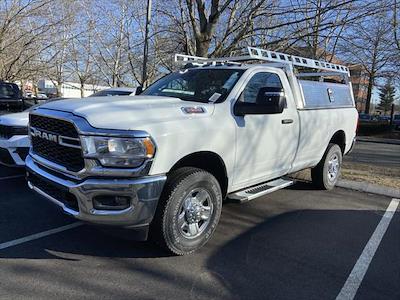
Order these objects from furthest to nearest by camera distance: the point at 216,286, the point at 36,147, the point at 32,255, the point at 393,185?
the point at 393,185 → the point at 36,147 → the point at 32,255 → the point at 216,286

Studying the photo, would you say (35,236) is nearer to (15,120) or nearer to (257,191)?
(257,191)

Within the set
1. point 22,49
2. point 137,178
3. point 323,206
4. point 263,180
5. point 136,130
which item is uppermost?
point 22,49

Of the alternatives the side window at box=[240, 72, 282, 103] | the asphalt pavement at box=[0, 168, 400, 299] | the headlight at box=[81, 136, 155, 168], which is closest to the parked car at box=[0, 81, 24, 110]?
the asphalt pavement at box=[0, 168, 400, 299]

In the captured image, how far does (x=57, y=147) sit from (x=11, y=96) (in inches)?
287

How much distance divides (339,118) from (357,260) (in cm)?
310

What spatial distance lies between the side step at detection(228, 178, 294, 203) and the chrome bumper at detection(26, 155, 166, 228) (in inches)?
51.6

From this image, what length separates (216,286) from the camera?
353cm

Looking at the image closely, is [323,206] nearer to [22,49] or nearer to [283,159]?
[283,159]

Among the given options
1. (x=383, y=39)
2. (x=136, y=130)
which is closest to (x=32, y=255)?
(x=136, y=130)

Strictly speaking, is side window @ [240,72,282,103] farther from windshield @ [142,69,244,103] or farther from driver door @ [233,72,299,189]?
windshield @ [142,69,244,103]

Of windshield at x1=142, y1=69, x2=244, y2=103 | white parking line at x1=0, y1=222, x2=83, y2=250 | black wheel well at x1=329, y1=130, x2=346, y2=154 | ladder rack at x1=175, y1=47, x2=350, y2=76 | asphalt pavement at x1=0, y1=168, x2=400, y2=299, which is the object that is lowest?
asphalt pavement at x1=0, y1=168, x2=400, y2=299

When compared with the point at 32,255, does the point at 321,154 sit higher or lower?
higher

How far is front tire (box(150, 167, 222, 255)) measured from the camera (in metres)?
3.84

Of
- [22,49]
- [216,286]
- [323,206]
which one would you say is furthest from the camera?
[22,49]
